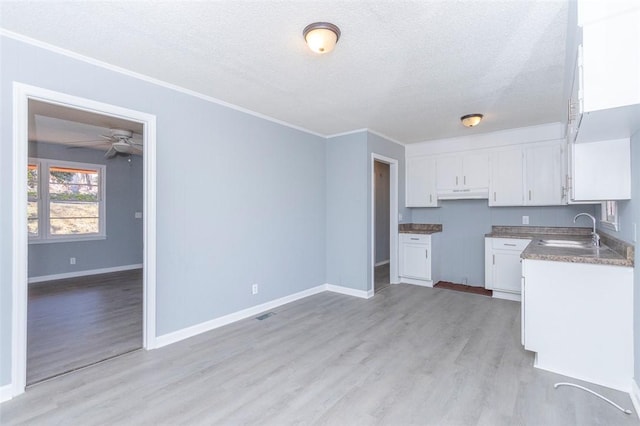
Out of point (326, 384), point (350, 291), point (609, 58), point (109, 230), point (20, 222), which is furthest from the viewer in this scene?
point (109, 230)

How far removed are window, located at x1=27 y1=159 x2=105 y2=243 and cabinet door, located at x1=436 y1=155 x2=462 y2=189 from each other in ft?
21.7

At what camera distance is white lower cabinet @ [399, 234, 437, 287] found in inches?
198

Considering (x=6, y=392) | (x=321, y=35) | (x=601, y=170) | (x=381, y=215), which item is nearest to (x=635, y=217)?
(x=601, y=170)

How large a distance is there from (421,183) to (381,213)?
76.4 inches

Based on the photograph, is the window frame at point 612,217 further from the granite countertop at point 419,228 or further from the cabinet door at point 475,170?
the granite countertop at point 419,228

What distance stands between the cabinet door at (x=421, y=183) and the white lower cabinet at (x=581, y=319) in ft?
9.52

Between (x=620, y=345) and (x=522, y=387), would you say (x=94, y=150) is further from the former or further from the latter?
(x=620, y=345)

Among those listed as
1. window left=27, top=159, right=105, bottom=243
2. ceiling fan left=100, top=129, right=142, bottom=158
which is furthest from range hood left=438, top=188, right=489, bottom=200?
window left=27, top=159, right=105, bottom=243

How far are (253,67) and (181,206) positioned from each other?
1.50m

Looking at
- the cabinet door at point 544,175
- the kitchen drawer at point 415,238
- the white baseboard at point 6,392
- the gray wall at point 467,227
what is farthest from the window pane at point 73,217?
the cabinet door at point 544,175

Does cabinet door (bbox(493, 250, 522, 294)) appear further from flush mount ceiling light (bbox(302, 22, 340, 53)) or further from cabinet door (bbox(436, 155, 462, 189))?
flush mount ceiling light (bbox(302, 22, 340, 53))

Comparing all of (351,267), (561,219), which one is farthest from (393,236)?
(561,219)

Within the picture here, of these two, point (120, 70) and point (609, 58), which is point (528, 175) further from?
point (120, 70)

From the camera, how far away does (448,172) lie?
512cm
